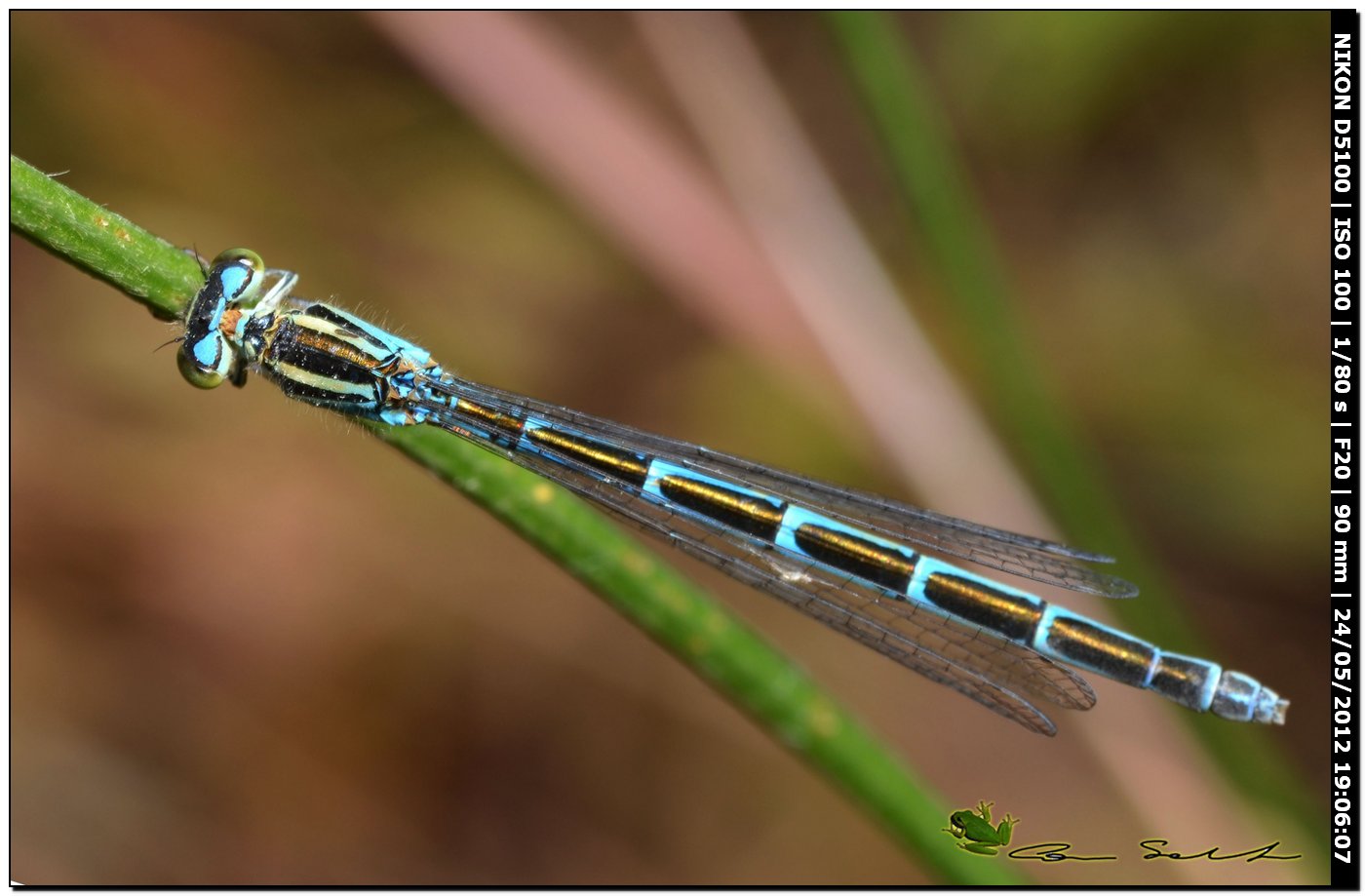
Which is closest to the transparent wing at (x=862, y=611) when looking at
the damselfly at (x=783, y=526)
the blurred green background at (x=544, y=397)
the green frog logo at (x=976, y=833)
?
the damselfly at (x=783, y=526)

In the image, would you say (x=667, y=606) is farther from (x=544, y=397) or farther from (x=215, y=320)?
(x=544, y=397)

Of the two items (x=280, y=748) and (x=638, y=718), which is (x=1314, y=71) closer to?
(x=638, y=718)

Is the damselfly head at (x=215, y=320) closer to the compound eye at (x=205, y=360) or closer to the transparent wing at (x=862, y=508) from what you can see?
the compound eye at (x=205, y=360)

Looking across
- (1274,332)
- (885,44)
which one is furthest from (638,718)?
(1274,332)
